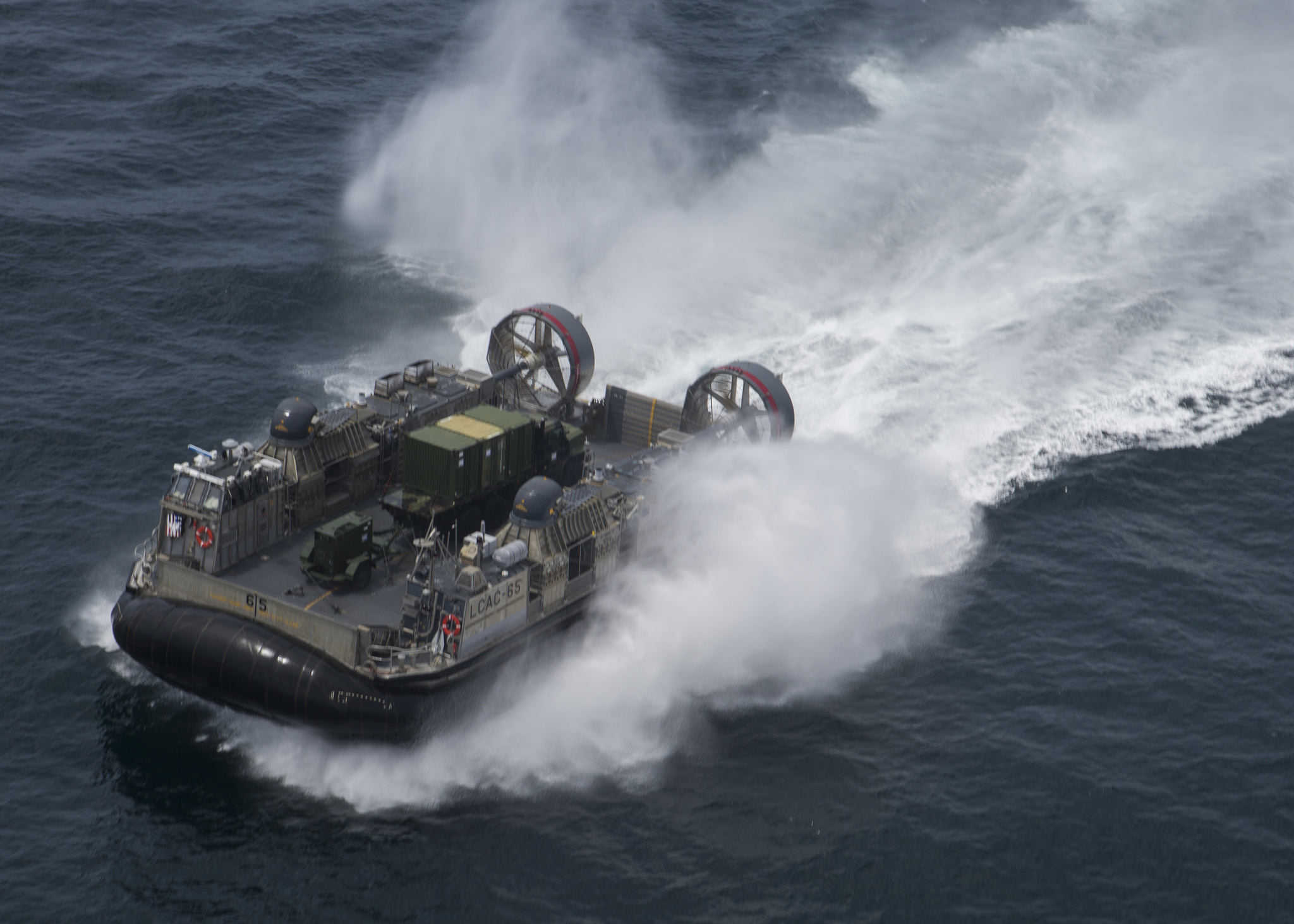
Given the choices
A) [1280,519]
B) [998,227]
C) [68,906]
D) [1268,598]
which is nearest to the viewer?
[68,906]

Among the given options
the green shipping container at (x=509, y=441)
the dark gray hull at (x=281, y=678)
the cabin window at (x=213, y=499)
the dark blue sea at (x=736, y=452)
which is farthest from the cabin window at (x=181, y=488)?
the green shipping container at (x=509, y=441)

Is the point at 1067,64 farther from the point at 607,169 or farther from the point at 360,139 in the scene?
the point at 360,139

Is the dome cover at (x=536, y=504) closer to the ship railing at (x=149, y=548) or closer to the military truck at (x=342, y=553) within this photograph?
the military truck at (x=342, y=553)

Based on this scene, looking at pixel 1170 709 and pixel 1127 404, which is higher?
pixel 1127 404

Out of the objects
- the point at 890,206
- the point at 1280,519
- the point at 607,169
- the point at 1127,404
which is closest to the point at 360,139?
the point at 607,169

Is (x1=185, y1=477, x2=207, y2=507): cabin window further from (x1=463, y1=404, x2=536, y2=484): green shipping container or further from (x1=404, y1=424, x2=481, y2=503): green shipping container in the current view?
(x1=463, y1=404, x2=536, y2=484): green shipping container

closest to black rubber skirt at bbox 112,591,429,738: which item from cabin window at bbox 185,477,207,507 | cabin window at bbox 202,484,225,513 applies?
cabin window at bbox 202,484,225,513

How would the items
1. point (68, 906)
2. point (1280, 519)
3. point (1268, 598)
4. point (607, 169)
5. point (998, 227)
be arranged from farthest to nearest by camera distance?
point (607, 169), point (998, 227), point (1280, 519), point (1268, 598), point (68, 906)
